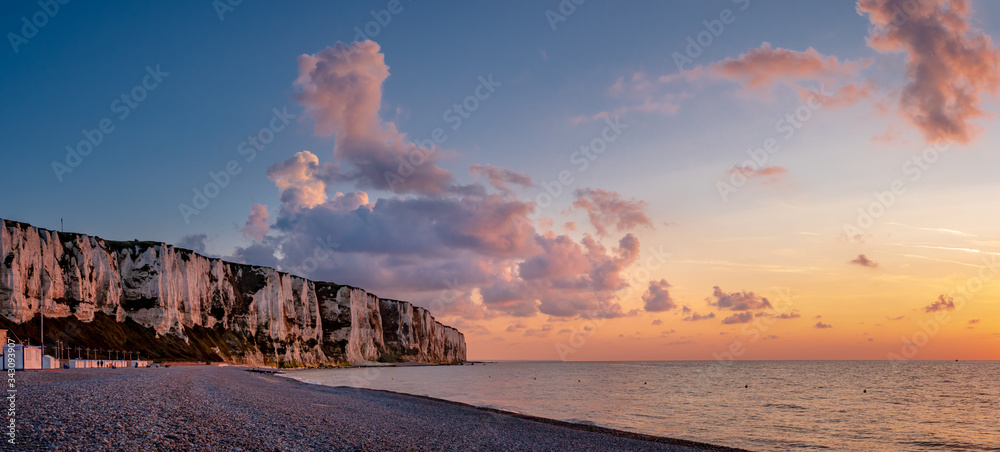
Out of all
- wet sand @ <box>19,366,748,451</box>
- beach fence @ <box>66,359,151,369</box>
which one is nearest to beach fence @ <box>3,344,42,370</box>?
beach fence @ <box>66,359,151,369</box>

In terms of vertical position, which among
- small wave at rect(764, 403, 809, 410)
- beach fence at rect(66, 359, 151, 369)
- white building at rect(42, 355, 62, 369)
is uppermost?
white building at rect(42, 355, 62, 369)

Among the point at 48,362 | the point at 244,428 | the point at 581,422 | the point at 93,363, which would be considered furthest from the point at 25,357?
the point at 581,422

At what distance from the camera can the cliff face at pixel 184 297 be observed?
89.2 m

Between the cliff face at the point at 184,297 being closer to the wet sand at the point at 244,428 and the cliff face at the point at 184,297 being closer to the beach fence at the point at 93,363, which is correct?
the beach fence at the point at 93,363

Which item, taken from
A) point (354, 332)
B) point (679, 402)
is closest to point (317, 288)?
point (354, 332)

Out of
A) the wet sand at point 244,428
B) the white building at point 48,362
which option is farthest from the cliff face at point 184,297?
the wet sand at point 244,428

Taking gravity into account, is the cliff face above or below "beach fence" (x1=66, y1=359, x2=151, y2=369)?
above

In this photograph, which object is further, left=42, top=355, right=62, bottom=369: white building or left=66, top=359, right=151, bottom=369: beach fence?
left=66, top=359, right=151, bottom=369: beach fence

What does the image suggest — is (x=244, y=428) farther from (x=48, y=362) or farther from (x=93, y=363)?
(x=93, y=363)

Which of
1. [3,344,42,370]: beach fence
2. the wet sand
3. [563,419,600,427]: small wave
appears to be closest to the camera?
the wet sand

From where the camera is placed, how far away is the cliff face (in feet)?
293

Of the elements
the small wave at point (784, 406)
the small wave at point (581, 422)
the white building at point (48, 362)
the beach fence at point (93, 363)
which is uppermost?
the white building at point (48, 362)

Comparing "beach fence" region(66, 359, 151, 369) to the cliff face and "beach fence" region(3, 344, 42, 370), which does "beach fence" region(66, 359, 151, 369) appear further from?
the cliff face

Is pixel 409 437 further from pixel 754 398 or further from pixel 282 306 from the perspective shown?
pixel 282 306
